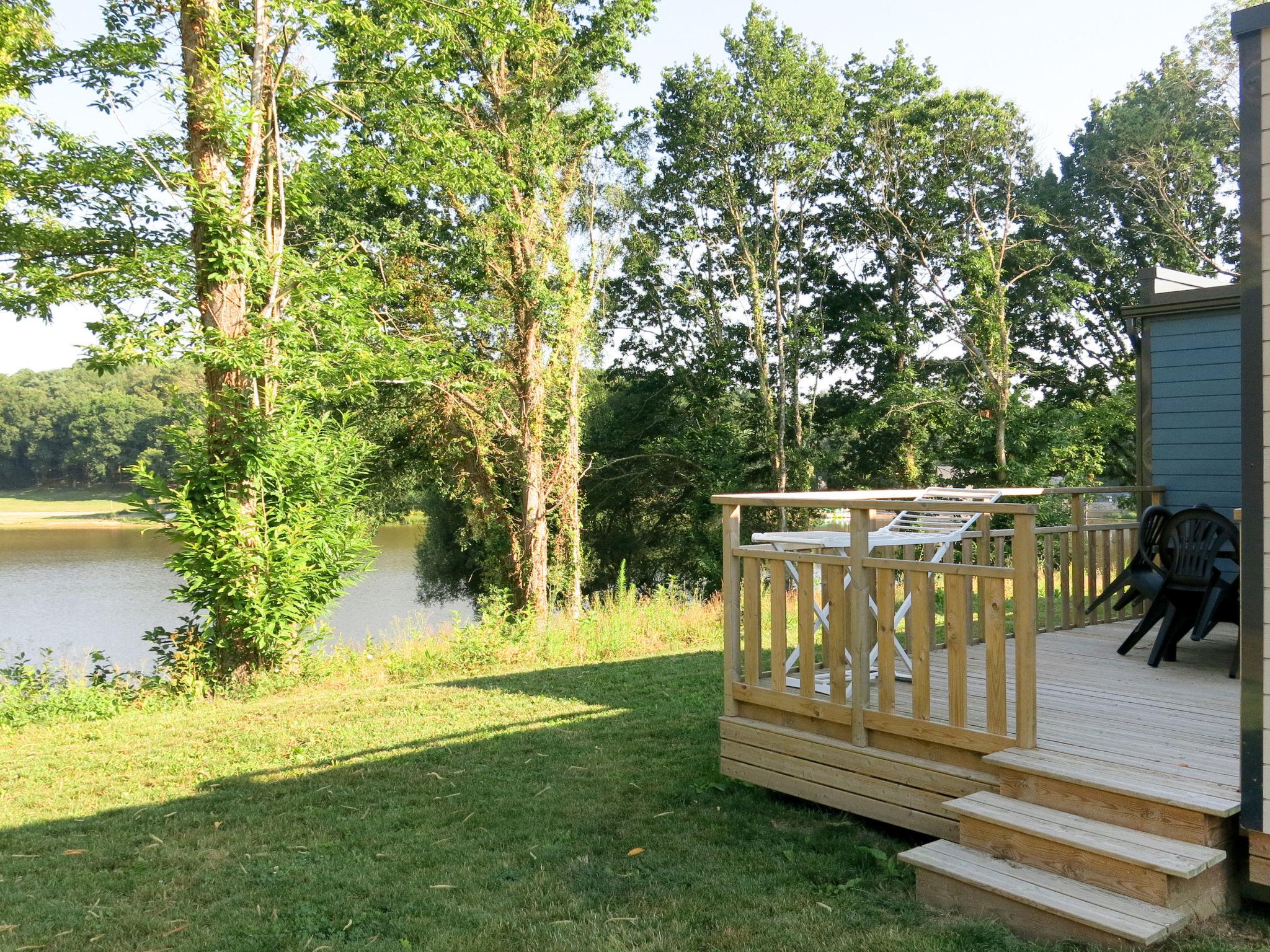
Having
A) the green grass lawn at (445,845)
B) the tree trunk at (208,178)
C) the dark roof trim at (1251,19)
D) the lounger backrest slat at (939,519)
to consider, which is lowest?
the green grass lawn at (445,845)

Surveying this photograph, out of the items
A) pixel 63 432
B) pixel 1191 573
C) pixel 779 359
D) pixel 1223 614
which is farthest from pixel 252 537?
pixel 63 432

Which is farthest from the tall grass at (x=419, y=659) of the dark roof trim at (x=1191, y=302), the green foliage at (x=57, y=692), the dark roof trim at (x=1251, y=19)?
the dark roof trim at (x=1251, y=19)

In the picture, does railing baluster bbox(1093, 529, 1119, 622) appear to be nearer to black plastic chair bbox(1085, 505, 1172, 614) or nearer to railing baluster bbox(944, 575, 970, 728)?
black plastic chair bbox(1085, 505, 1172, 614)

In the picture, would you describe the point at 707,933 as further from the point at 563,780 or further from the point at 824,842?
the point at 563,780

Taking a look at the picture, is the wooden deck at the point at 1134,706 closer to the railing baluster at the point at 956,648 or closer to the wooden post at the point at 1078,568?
the railing baluster at the point at 956,648

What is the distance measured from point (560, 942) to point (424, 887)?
768mm

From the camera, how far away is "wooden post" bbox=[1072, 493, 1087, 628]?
6102 millimetres

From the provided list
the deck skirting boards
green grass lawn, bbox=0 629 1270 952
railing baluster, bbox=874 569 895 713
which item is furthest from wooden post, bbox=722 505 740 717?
railing baluster, bbox=874 569 895 713

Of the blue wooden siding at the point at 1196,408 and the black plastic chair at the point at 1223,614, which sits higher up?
the blue wooden siding at the point at 1196,408

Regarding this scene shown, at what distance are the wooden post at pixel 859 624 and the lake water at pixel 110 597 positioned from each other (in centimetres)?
681

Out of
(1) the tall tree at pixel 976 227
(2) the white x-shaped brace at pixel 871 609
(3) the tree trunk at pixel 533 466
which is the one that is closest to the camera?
(2) the white x-shaped brace at pixel 871 609

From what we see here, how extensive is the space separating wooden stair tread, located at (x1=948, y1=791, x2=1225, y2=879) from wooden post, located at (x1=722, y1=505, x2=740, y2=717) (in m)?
1.39

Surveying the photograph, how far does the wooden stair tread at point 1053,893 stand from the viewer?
8.48 feet

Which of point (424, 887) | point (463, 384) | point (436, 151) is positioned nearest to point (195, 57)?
point (436, 151)
